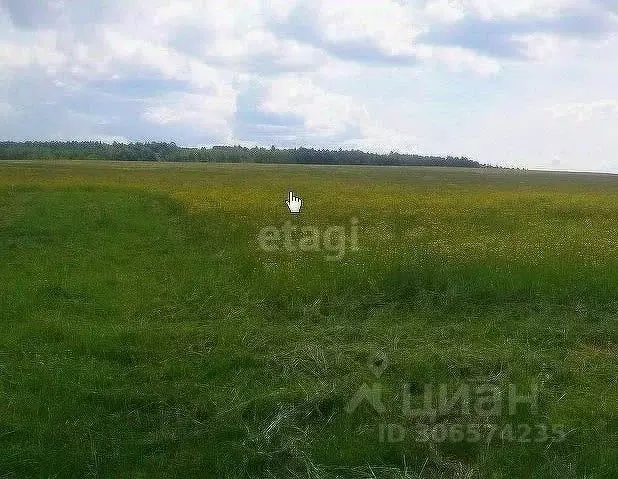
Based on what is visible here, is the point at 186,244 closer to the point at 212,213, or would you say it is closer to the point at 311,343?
the point at 212,213

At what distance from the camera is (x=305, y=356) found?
8594 mm

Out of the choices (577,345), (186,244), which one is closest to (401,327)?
(577,345)

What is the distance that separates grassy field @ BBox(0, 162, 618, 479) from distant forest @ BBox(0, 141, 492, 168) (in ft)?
415

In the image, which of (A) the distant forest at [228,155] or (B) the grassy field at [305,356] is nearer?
(B) the grassy field at [305,356]

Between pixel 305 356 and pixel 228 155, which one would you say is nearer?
pixel 305 356

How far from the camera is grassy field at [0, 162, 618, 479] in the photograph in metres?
6.05

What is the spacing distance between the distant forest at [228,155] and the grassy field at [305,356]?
126481mm

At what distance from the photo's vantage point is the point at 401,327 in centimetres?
990

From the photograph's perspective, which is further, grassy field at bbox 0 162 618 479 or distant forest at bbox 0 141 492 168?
distant forest at bbox 0 141 492 168

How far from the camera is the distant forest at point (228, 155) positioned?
138 meters

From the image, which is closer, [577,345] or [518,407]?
[518,407]

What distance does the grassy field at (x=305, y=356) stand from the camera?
6.05m

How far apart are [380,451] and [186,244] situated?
12.6 metres

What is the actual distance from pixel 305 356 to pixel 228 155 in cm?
15185
